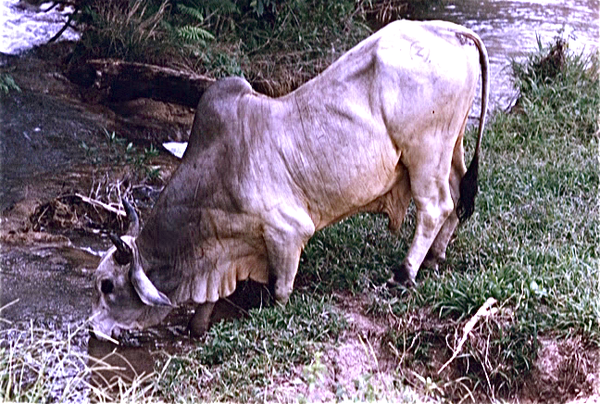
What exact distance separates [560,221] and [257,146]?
1.85m

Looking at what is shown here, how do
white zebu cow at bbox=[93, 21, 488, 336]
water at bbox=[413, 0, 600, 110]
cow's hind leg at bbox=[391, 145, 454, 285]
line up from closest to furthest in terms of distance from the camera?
white zebu cow at bbox=[93, 21, 488, 336] → cow's hind leg at bbox=[391, 145, 454, 285] → water at bbox=[413, 0, 600, 110]

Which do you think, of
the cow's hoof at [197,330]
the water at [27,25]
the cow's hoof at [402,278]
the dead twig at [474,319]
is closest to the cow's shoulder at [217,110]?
the cow's hoof at [197,330]

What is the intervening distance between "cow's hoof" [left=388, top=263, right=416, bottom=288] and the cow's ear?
3.95 ft

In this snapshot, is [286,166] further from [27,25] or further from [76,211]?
→ [27,25]

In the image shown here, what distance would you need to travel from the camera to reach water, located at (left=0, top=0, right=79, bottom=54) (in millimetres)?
8719

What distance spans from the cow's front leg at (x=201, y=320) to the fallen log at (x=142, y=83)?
8.81 ft

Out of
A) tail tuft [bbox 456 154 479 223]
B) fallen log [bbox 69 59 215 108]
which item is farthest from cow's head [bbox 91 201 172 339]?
fallen log [bbox 69 59 215 108]

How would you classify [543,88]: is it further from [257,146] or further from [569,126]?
[257,146]

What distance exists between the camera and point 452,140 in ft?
16.1

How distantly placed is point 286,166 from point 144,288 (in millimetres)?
955

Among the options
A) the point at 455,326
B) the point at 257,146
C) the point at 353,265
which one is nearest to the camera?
the point at 455,326

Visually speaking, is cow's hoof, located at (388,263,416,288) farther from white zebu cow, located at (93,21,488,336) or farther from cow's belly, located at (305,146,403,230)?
cow's belly, located at (305,146,403,230)

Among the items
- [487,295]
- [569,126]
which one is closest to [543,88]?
[569,126]

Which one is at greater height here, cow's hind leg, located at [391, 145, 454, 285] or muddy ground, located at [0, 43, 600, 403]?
cow's hind leg, located at [391, 145, 454, 285]
